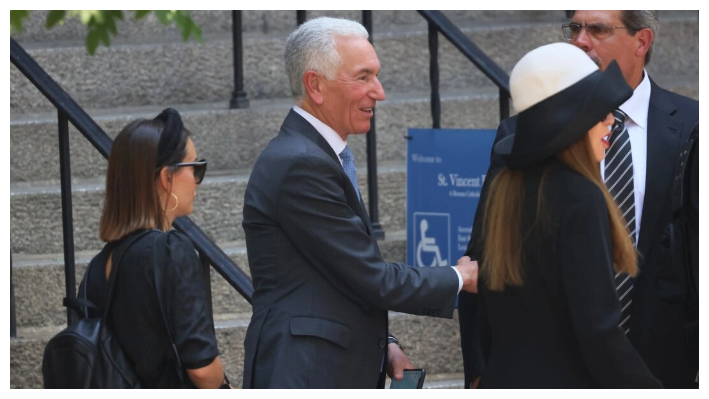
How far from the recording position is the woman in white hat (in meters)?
3.05

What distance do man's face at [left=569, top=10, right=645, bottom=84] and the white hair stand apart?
870 millimetres

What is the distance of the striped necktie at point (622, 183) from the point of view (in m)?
3.92

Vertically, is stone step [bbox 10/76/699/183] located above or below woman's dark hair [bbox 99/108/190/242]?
below

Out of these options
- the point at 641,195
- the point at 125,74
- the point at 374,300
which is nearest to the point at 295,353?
the point at 374,300

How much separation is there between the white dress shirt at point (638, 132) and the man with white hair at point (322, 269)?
25.9 inches

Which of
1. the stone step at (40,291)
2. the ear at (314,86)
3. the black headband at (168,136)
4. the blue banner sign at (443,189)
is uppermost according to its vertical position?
the ear at (314,86)

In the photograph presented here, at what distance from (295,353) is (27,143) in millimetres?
2961

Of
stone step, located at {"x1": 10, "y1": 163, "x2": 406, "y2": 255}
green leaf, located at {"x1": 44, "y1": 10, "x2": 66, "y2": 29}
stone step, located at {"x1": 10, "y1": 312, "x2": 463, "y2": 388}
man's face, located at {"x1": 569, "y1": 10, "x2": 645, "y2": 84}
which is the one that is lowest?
stone step, located at {"x1": 10, "y1": 312, "x2": 463, "y2": 388}

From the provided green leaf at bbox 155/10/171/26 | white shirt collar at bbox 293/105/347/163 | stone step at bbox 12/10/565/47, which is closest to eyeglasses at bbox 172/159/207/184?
white shirt collar at bbox 293/105/347/163

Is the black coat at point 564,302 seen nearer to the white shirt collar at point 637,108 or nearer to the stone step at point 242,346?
the white shirt collar at point 637,108

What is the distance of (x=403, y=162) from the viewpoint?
6430 millimetres

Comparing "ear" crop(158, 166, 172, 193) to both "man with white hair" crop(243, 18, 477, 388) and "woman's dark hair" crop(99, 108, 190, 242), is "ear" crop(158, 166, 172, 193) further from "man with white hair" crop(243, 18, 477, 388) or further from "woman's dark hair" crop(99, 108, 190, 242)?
"man with white hair" crop(243, 18, 477, 388)

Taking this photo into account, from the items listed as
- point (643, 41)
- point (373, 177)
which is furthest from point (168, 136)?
point (373, 177)

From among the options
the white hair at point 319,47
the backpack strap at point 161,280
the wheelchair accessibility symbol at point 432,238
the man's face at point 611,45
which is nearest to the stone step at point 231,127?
the wheelchair accessibility symbol at point 432,238
